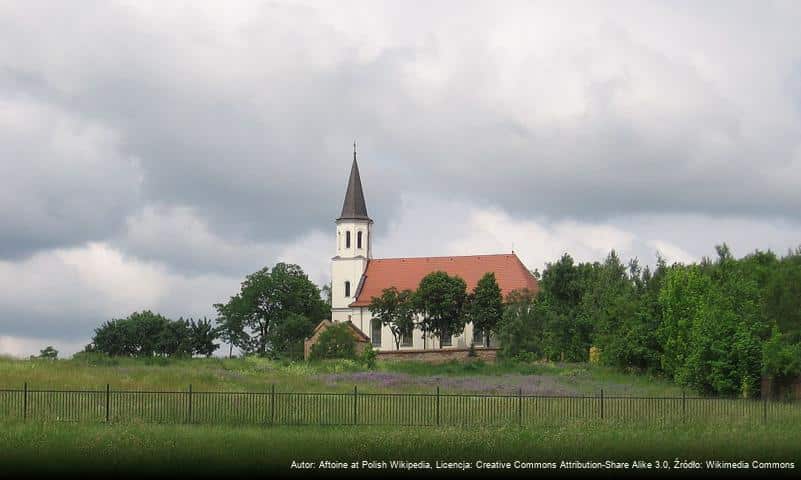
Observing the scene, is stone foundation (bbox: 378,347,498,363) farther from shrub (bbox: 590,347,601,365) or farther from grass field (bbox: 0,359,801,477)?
grass field (bbox: 0,359,801,477)

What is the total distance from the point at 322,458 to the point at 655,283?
36.9m

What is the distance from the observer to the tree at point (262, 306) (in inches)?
4031

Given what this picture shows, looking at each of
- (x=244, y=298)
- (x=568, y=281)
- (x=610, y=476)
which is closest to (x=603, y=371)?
(x=568, y=281)

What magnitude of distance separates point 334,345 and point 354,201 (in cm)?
3377

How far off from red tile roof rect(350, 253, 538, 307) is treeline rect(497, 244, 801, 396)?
73.7 feet

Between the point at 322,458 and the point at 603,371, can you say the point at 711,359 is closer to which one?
the point at 603,371

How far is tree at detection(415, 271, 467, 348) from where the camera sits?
8294cm

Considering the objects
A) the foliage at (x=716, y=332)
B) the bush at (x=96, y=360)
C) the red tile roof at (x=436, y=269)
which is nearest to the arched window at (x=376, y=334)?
the red tile roof at (x=436, y=269)

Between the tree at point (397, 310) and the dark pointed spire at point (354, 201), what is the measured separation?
53.6ft

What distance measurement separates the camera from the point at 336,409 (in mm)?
31812

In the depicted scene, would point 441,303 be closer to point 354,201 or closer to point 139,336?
→ point 354,201

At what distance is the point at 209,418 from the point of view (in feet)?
99.6

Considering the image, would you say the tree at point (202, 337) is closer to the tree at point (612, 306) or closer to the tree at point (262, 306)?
the tree at point (262, 306)

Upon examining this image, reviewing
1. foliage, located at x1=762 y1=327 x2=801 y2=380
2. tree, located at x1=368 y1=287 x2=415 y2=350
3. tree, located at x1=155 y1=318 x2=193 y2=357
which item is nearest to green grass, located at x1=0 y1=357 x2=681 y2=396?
foliage, located at x1=762 y1=327 x2=801 y2=380
